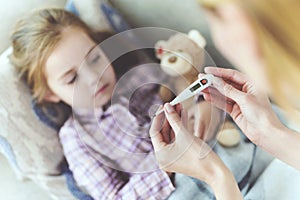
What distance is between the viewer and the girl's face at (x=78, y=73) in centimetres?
Answer: 93

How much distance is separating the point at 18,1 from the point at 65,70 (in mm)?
234

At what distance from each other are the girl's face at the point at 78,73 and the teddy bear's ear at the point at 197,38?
0.20 m

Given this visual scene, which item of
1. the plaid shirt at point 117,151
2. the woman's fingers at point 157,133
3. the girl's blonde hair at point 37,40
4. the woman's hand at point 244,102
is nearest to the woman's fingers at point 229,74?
the woman's hand at point 244,102

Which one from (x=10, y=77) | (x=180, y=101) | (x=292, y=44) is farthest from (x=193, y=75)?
(x=292, y=44)

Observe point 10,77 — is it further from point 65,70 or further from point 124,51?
point 124,51

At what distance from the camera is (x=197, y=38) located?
1.04 m

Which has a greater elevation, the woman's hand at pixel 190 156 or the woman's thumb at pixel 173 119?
the woman's thumb at pixel 173 119

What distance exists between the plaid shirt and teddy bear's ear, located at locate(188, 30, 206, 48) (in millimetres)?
146

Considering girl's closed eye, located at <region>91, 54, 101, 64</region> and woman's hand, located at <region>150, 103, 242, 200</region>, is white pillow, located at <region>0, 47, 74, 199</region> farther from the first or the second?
woman's hand, located at <region>150, 103, 242, 200</region>

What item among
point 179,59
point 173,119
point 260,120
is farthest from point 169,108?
point 179,59

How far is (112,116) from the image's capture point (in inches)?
38.6

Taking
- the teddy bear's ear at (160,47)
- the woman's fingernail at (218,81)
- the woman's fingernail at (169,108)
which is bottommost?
the teddy bear's ear at (160,47)

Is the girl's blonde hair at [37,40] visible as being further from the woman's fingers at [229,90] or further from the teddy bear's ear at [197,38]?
the woman's fingers at [229,90]

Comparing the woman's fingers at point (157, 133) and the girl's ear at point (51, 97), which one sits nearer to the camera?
the woman's fingers at point (157, 133)
